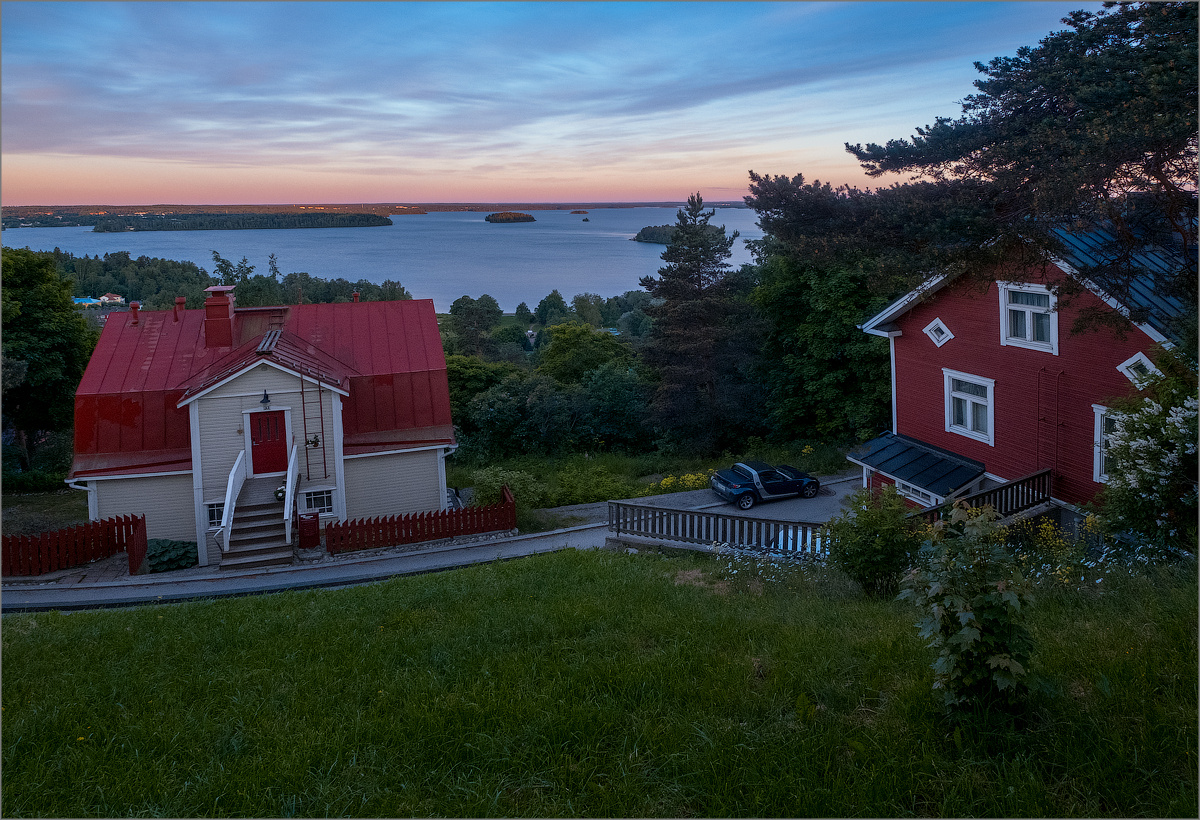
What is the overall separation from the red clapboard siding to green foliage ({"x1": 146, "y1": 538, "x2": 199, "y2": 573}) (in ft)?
60.8

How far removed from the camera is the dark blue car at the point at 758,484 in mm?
22062

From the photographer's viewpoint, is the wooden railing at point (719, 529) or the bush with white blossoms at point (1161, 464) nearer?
the bush with white blossoms at point (1161, 464)

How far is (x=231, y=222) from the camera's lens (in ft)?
242

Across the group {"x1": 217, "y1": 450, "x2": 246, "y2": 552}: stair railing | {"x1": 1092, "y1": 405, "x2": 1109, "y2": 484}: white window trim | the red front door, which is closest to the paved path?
{"x1": 217, "y1": 450, "x2": 246, "y2": 552}: stair railing

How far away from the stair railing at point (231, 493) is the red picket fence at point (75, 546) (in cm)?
183

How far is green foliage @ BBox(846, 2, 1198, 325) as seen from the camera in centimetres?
884

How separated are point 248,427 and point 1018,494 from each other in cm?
1808

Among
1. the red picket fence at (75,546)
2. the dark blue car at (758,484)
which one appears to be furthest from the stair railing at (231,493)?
the dark blue car at (758,484)

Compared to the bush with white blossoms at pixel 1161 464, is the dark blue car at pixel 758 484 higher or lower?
lower

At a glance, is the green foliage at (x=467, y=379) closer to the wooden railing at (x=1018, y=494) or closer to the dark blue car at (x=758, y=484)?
the dark blue car at (x=758, y=484)

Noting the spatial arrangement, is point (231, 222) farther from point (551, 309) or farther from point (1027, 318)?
point (1027, 318)

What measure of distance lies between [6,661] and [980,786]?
875cm

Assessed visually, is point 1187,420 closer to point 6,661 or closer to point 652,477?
point 6,661

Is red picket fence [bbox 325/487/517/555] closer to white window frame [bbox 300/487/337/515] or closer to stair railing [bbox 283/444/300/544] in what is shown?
stair railing [bbox 283/444/300/544]
